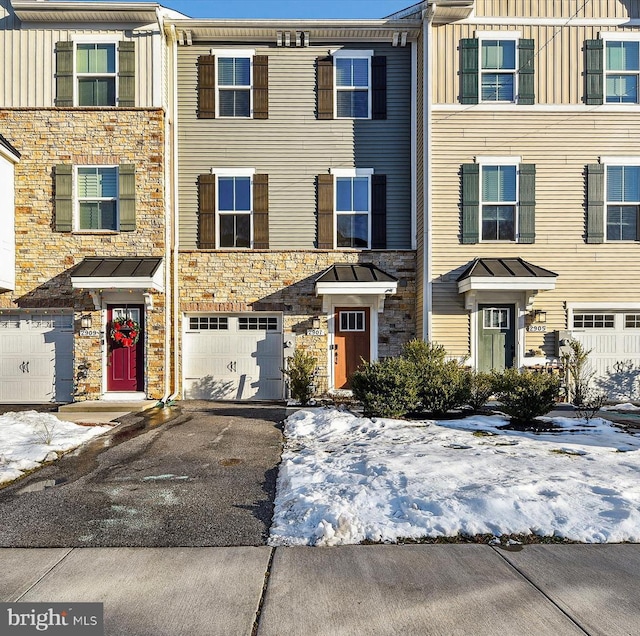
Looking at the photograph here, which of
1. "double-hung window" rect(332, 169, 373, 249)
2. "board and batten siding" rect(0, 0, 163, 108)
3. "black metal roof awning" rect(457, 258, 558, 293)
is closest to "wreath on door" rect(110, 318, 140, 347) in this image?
"board and batten siding" rect(0, 0, 163, 108)

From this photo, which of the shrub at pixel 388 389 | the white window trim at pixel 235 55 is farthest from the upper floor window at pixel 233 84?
the shrub at pixel 388 389

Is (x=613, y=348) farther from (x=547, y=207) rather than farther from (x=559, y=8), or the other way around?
(x=559, y=8)

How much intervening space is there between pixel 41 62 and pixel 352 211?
766cm

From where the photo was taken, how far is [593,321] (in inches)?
436

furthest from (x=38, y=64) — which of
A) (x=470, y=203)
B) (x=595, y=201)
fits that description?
(x=595, y=201)

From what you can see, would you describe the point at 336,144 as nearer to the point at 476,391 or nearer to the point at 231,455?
the point at 476,391

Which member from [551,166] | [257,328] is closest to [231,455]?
[257,328]

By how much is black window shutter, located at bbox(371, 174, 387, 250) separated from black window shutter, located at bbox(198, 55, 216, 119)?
418 centimetres

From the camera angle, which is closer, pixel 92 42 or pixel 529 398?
pixel 529 398

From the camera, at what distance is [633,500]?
4.23 metres

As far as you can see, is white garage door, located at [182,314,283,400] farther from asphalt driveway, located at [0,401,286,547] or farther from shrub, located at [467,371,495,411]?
shrub, located at [467,371,495,411]

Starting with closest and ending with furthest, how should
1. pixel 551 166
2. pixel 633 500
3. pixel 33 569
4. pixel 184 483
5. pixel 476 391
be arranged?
pixel 33 569
pixel 633 500
pixel 184 483
pixel 476 391
pixel 551 166

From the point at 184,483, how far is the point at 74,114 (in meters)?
9.26

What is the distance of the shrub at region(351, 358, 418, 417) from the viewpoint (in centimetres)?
802
